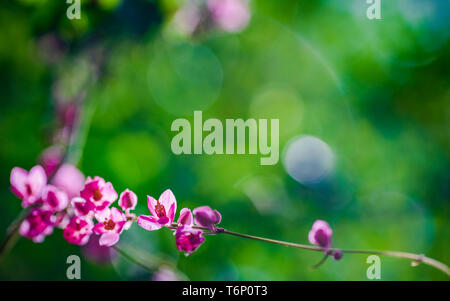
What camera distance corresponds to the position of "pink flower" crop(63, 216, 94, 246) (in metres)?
0.42

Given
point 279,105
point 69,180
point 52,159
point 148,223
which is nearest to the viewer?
point 148,223

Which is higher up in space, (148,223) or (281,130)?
(281,130)

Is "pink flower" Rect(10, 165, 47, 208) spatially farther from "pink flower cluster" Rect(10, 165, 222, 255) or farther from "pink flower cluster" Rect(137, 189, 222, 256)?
"pink flower cluster" Rect(137, 189, 222, 256)

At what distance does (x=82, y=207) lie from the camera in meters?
0.42

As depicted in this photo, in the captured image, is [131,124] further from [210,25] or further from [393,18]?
[393,18]

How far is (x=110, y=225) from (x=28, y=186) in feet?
0.33

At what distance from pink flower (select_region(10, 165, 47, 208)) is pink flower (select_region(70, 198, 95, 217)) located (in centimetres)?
5

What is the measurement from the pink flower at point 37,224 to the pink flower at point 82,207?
0.13ft

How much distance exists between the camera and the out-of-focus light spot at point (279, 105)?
1265 millimetres

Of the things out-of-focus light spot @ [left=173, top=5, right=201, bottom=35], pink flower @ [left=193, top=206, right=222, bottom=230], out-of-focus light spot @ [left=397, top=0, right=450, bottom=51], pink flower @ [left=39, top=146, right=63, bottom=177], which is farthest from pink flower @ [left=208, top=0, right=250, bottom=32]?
out-of-focus light spot @ [left=397, top=0, right=450, bottom=51]

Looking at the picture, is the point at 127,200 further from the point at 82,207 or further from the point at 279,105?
the point at 279,105

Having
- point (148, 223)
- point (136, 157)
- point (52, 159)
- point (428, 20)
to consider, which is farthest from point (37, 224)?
point (428, 20)


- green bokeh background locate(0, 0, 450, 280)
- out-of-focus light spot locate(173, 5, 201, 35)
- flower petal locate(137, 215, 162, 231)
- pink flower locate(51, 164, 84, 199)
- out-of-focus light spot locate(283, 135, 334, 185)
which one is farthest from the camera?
out-of-focus light spot locate(283, 135, 334, 185)

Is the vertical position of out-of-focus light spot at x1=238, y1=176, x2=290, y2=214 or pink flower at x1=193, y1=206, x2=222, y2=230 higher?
out-of-focus light spot at x1=238, y1=176, x2=290, y2=214
